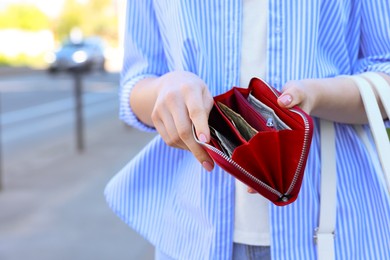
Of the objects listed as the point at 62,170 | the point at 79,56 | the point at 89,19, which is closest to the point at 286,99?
the point at 62,170

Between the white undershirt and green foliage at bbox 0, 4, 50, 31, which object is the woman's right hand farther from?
green foliage at bbox 0, 4, 50, 31

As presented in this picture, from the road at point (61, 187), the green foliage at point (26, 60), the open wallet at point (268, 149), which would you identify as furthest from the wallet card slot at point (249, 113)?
the green foliage at point (26, 60)

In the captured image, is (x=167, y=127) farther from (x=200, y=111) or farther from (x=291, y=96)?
(x=291, y=96)

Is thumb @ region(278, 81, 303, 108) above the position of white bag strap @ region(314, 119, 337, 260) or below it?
above

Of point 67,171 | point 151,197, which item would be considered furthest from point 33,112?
point 151,197

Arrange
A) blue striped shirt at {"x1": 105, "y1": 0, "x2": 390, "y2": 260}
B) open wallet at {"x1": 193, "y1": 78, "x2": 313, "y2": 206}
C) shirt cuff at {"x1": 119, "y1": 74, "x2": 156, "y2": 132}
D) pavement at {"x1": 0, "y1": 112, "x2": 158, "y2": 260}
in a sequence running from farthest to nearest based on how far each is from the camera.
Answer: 1. pavement at {"x1": 0, "y1": 112, "x2": 158, "y2": 260}
2. shirt cuff at {"x1": 119, "y1": 74, "x2": 156, "y2": 132}
3. blue striped shirt at {"x1": 105, "y1": 0, "x2": 390, "y2": 260}
4. open wallet at {"x1": 193, "y1": 78, "x2": 313, "y2": 206}

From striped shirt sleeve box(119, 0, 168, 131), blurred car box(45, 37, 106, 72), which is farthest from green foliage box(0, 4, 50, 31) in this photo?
striped shirt sleeve box(119, 0, 168, 131)

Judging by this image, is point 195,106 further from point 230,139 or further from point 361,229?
point 361,229

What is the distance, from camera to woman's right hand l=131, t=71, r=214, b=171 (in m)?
0.91

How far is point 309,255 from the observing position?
1057 mm

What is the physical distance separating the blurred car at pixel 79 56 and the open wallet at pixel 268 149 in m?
22.3

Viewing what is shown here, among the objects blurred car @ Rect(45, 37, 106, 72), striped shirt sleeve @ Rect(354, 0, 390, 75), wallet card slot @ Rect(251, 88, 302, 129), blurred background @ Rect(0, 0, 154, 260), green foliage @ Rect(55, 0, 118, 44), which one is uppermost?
striped shirt sleeve @ Rect(354, 0, 390, 75)

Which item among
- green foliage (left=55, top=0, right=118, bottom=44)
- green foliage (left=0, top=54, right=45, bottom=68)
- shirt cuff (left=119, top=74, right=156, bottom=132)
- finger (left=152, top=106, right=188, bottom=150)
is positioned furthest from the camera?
green foliage (left=55, top=0, right=118, bottom=44)

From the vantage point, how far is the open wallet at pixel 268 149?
84 cm
